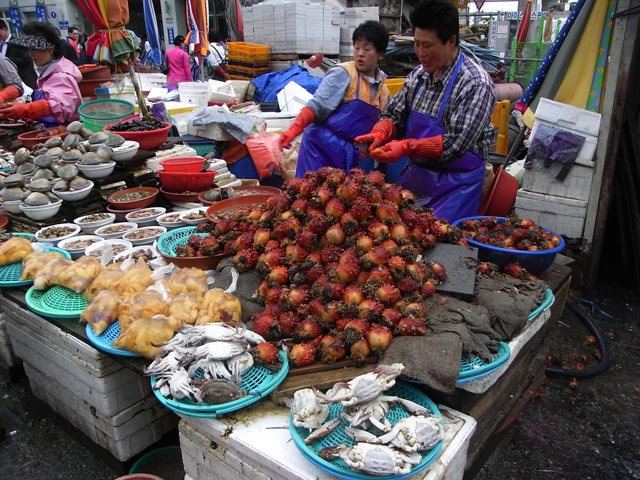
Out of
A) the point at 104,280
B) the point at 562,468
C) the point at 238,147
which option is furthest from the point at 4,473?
the point at 238,147

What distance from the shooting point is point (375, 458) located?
1509 mm

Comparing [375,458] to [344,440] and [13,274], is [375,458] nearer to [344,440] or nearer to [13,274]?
[344,440]

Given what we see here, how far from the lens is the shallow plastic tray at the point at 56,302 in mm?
2547

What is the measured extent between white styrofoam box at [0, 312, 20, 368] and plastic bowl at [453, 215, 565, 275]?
3.49m

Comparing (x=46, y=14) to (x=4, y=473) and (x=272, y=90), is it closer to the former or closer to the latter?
(x=272, y=90)

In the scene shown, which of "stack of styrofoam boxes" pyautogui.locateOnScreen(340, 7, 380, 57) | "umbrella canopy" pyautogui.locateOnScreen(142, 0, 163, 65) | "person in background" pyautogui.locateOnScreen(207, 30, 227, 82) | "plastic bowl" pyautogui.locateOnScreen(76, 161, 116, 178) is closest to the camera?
"plastic bowl" pyautogui.locateOnScreen(76, 161, 116, 178)

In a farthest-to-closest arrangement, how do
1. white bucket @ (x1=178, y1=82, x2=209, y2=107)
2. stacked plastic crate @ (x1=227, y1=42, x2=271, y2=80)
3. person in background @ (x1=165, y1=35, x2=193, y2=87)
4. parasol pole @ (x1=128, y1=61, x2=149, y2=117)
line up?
person in background @ (x1=165, y1=35, x2=193, y2=87), stacked plastic crate @ (x1=227, y1=42, x2=271, y2=80), white bucket @ (x1=178, y1=82, x2=209, y2=107), parasol pole @ (x1=128, y1=61, x2=149, y2=117)

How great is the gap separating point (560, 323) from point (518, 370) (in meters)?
1.86

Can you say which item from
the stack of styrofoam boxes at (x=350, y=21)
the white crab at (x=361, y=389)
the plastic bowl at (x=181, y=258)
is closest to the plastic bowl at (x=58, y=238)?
the plastic bowl at (x=181, y=258)

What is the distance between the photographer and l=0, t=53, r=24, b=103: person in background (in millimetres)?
6129

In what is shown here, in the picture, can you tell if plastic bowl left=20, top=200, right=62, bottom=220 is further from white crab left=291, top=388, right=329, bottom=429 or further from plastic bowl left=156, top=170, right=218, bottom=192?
white crab left=291, top=388, right=329, bottom=429

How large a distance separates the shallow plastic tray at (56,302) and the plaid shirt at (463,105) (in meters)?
2.70

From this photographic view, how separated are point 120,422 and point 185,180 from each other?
2253 millimetres

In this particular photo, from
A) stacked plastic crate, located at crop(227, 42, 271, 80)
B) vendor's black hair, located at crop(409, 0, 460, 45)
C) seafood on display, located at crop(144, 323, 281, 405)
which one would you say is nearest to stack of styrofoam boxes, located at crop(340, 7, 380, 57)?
stacked plastic crate, located at crop(227, 42, 271, 80)
